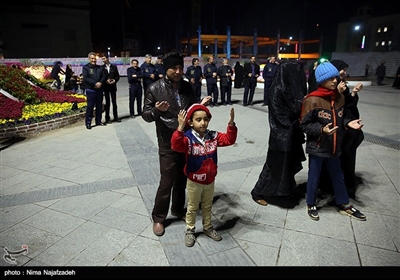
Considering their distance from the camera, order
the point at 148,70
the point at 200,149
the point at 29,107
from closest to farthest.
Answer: the point at 200,149
the point at 29,107
the point at 148,70

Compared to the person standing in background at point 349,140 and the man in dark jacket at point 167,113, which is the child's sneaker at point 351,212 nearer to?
the person standing in background at point 349,140

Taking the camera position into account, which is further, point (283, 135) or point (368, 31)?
point (368, 31)

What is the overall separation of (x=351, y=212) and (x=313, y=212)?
465 millimetres

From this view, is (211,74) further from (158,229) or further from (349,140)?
(158,229)

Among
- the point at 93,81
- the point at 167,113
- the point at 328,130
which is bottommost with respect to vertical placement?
the point at 328,130

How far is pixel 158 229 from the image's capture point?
2.97 m

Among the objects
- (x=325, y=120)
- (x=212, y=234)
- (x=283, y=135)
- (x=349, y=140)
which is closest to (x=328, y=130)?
(x=325, y=120)

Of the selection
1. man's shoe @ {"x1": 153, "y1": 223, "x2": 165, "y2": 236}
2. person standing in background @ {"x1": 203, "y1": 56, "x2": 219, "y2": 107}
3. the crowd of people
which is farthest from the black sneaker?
person standing in background @ {"x1": 203, "y1": 56, "x2": 219, "y2": 107}

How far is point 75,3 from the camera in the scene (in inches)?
1572

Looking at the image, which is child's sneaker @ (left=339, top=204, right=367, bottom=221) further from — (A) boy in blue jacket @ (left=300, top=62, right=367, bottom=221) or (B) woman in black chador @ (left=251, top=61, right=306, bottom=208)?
(B) woman in black chador @ (left=251, top=61, right=306, bottom=208)

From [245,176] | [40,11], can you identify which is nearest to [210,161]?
[245,176]

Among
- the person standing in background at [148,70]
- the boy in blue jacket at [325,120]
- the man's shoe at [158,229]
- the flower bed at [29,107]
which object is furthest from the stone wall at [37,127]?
the boy in blue jacket at [325,120]

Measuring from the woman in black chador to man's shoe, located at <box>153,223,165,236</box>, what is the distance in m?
1.35

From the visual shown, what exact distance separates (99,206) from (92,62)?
5299mm
